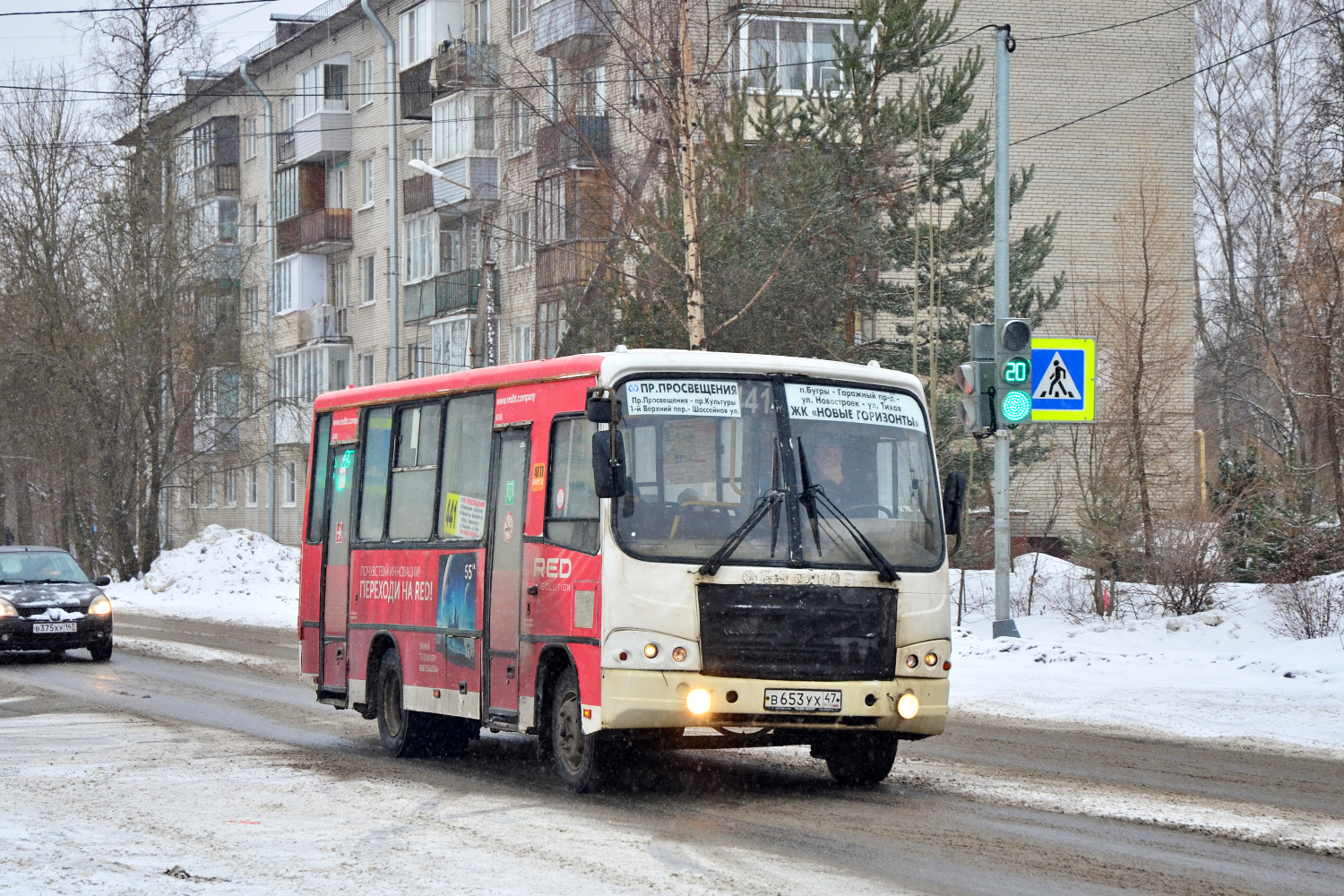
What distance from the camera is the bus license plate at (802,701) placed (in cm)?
1013

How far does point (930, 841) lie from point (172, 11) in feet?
157

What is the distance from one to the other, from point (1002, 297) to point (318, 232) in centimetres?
3966

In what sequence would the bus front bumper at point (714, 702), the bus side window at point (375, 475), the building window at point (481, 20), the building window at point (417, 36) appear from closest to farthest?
the bus front bumper at point (714, 702) < the bus side window at point (375, 475) < the building window at point (481, 20) < the building window at point (417, 36)

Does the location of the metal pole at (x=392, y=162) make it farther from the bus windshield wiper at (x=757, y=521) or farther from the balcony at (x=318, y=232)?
the bus windshield wiper at (x=757, y=521)

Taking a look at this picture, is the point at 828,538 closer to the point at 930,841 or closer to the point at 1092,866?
the point at 930,841

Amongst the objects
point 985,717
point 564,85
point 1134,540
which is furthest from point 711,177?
point 985,717

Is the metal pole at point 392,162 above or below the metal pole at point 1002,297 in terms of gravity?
above

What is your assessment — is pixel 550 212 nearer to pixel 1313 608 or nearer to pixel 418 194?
pixel 418 194

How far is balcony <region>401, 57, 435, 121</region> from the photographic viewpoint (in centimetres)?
5131

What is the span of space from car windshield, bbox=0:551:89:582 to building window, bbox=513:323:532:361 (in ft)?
70.5

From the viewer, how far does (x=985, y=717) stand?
15.0 m

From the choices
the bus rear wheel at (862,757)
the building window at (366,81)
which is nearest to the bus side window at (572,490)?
the bus rear wheel at (862,757)

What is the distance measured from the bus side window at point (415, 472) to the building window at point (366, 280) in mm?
44217

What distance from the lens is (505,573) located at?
11.6 m
